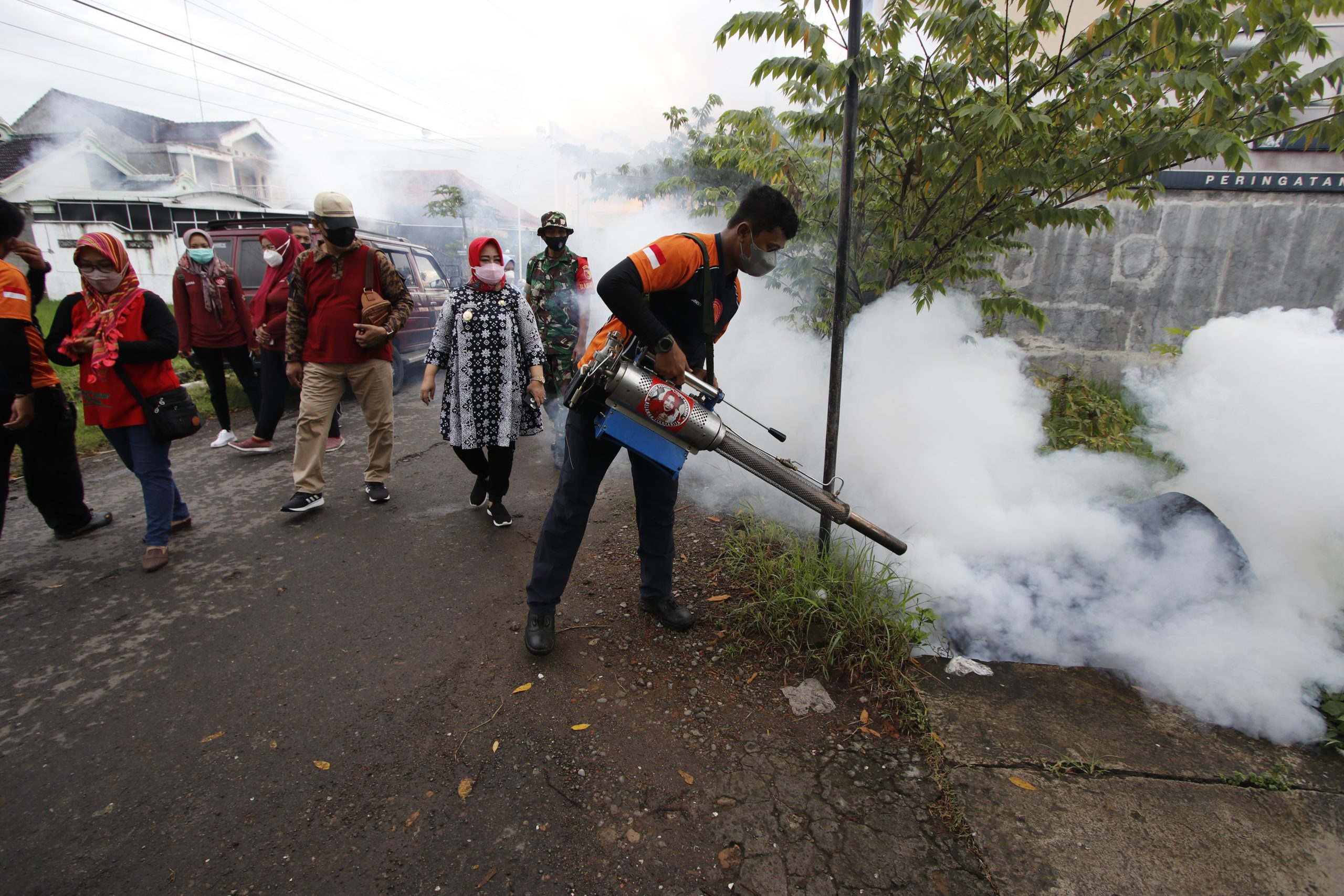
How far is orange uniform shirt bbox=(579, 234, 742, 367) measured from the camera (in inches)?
92.3

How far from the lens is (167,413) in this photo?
136 inches

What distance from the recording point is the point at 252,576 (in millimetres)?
3395

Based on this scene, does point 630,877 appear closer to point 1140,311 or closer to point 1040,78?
point 1040,78

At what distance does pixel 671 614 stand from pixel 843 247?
6.08 ft

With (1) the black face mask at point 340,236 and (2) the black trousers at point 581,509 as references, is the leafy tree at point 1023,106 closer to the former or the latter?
(2) the black trousers at point 581,509

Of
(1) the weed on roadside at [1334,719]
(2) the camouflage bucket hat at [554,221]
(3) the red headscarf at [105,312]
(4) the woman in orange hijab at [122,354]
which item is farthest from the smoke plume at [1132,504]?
(3) the red headscarf at [105,312]

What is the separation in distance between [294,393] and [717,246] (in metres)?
6.80

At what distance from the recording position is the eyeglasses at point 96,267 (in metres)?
3.26

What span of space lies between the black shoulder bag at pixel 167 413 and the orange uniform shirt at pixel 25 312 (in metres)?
0.47

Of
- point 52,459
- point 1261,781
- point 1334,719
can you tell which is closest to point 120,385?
point 52,459

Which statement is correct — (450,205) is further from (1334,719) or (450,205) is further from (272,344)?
(1334,719)

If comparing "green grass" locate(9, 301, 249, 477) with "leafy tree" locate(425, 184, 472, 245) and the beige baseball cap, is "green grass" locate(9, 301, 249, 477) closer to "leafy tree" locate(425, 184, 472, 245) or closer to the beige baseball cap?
the beige baseball cap

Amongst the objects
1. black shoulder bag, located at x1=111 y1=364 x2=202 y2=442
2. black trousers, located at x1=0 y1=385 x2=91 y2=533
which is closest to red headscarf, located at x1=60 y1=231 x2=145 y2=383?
black shoulder bag, located at x1=111 y1=364 x2=202 y2=442

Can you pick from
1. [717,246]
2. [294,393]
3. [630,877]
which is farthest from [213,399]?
[630,877]
